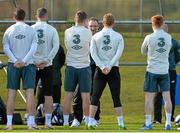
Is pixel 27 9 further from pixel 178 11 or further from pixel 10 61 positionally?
pixel 10 61

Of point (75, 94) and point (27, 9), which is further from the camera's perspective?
point (27, 9)

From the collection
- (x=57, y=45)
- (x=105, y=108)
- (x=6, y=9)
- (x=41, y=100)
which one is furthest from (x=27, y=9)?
(x=57, y=45)

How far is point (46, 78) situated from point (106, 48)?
1.24 meters

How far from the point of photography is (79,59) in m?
17.7

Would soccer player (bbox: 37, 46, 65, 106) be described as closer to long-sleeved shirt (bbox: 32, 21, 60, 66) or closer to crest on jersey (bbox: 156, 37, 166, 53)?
long-sleeved shirt (bbox: 32, 21, 60, 66)

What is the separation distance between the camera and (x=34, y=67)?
1731 cm

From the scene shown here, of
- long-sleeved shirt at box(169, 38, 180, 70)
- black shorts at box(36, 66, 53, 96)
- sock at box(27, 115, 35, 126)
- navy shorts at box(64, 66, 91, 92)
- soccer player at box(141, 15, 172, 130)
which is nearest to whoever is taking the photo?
sock at box(27, 115, 35, 126)

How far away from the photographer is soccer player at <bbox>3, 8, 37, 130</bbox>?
17.1 m

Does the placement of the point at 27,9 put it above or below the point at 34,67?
above

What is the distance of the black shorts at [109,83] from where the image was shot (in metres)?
17.4

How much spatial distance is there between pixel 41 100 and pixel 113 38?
2.72 m

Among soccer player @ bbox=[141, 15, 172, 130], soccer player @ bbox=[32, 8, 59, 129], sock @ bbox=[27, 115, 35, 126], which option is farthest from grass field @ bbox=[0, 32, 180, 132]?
soccer player @ bbox=[32, 8, 59, 129]

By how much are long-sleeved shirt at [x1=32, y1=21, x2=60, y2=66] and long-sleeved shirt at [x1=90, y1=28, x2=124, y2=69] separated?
684 millimetres

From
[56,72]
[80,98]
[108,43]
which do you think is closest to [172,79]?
[80,98]
